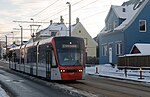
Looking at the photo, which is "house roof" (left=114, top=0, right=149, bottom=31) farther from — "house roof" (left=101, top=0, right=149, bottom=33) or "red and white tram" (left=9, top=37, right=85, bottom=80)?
"red and white tram" (left=9, top=37, right=85, bottom=80)

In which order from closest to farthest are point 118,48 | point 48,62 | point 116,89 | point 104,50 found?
point 116,89 < point 48,62 < point 118,48 < point 104,50

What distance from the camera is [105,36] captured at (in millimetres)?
59406

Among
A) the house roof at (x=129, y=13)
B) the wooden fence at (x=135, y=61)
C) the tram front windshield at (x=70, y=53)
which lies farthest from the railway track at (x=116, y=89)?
the house roof at (x=129, y=13)

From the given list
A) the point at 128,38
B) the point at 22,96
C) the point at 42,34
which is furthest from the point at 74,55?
the point at 42,34

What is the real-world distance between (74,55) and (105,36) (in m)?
34.7

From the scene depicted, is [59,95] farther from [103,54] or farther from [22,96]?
[103,54]

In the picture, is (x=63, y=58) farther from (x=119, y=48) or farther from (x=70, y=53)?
(x=119, y=48)

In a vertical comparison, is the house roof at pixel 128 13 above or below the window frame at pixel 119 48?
above

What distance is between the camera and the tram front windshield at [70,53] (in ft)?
81.0

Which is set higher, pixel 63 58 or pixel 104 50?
pixel 104 50

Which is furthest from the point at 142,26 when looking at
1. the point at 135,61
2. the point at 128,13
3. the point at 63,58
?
the point at 63,58

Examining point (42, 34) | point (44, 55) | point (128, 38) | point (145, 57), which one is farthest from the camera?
point (42, 34)

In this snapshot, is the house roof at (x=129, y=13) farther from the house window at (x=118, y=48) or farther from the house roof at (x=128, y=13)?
the house window at (x=118, y=48)

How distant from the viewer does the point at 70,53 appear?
2511 cm
